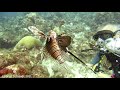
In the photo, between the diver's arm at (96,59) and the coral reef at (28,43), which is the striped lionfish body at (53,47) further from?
the diver's arm at (96,59)

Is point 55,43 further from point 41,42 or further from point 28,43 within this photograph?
point 28,43

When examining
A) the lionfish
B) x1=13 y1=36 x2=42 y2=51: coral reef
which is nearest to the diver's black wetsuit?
the lionfish

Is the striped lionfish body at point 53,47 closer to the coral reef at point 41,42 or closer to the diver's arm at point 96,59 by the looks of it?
the coral reef at point 41,42

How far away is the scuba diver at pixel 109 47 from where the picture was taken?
7781 mm

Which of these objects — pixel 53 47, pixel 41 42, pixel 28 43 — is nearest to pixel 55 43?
pixel 53 47

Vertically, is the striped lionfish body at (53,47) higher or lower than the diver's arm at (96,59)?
higher

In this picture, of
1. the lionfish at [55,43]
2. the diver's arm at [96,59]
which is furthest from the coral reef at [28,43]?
the diver's arm at [96,59]

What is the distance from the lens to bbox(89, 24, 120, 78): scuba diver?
778 centimetres

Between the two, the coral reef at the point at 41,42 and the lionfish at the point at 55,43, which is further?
the lionfish at the point at 55,43

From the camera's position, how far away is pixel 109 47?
25.8 feet

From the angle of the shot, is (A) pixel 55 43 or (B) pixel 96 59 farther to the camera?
(A) pixel 55 43

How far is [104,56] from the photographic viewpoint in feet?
25.7
